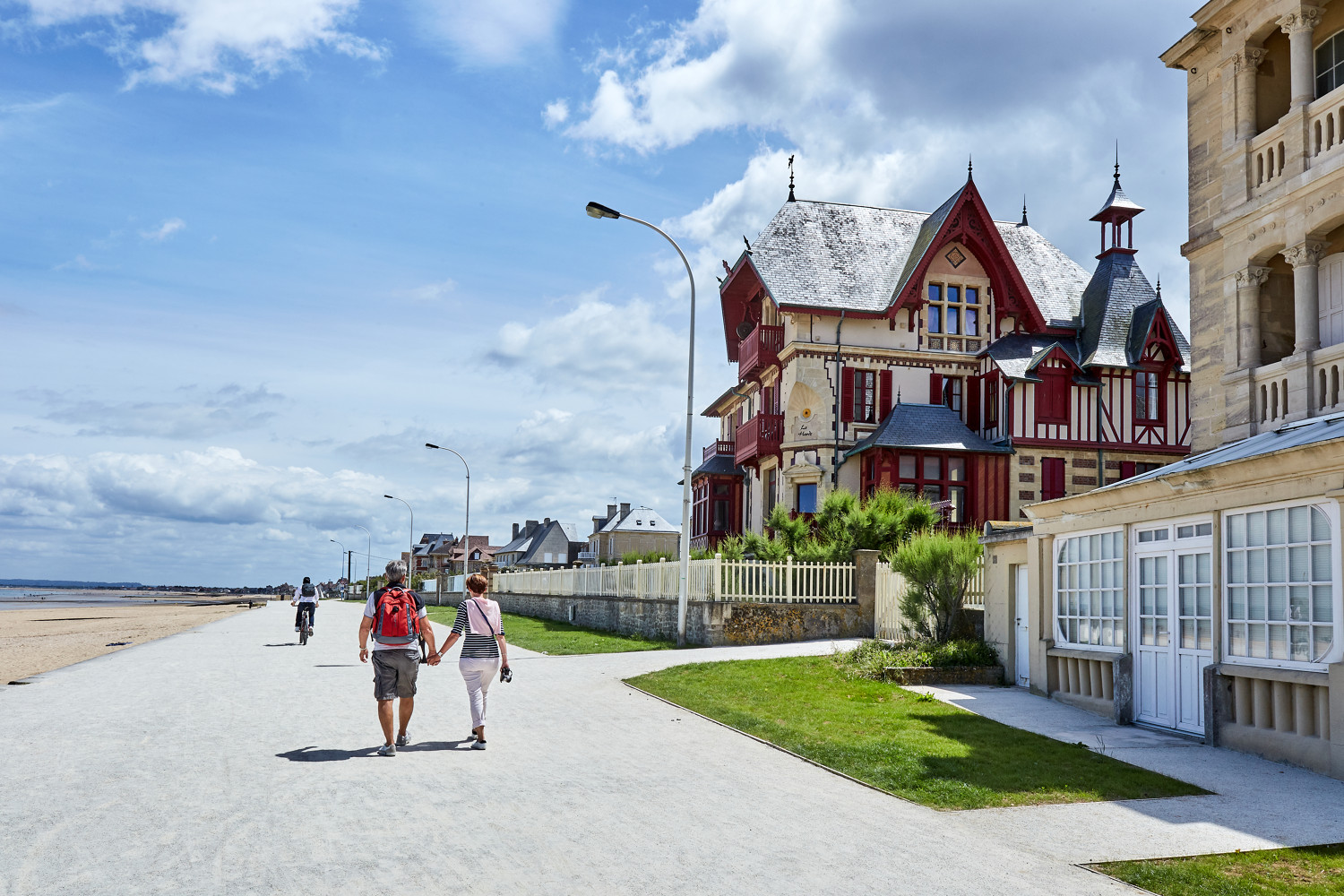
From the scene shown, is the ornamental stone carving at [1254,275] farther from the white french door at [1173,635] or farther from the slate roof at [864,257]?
the slate roof at [864,257]

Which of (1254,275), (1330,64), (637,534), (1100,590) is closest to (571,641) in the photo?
(1100,590)

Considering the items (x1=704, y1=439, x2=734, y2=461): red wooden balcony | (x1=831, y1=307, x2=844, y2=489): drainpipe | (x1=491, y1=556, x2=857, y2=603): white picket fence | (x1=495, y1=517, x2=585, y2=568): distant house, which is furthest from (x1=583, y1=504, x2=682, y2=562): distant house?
(x1=491, y1=556, x2=857, y2=603): white picket fence

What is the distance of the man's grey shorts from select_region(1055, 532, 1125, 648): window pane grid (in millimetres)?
8286

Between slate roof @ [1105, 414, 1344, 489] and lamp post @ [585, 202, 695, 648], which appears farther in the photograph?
lamp post @ [585, 202, 695, 648]

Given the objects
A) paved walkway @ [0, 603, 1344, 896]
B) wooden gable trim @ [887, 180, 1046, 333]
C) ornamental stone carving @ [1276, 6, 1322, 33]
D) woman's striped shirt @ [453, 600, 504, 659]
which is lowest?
paved walkway @ [0, 603, 1344, 896]

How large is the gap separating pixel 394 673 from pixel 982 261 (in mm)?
28700

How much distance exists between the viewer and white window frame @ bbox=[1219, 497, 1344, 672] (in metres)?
9.25

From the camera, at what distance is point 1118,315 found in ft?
112

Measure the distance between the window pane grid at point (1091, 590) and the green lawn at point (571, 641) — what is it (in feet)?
30.4

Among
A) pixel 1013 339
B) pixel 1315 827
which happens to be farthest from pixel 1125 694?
pixel 1013 339

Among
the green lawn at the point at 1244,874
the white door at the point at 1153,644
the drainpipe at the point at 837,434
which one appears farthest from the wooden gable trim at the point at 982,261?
the green lawn at the point at 1244,874

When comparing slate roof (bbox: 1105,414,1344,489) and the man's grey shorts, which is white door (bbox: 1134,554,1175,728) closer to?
slate roof (bbox: 1105,414,1344,489)

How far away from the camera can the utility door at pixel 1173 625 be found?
11227 millimetres

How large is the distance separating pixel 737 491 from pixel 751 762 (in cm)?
3079
